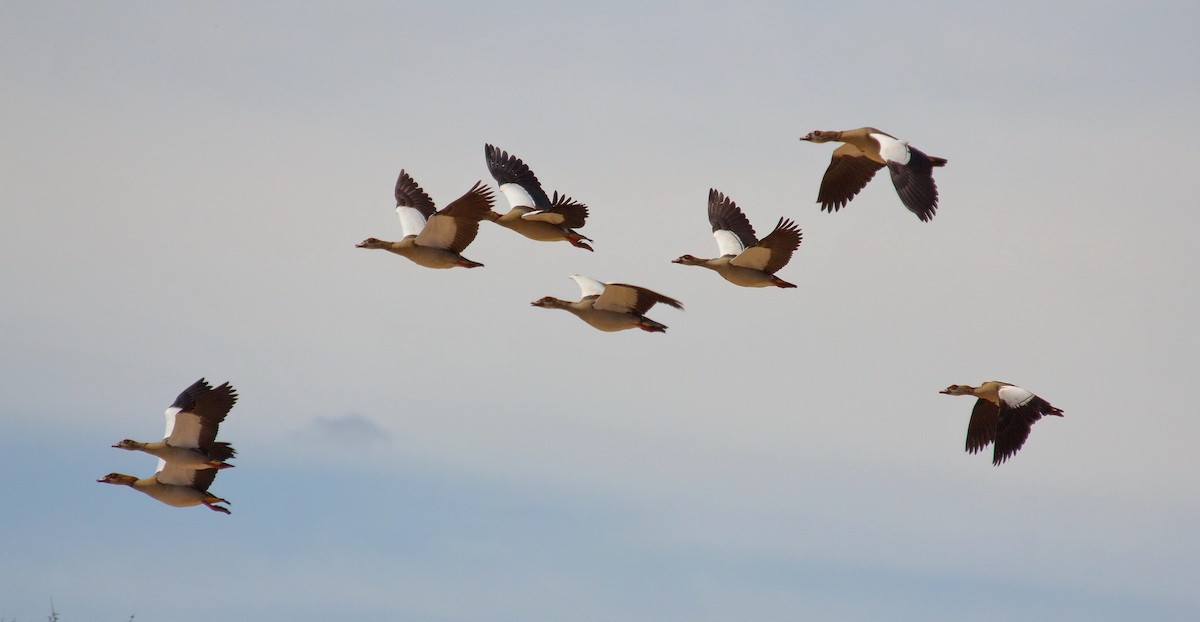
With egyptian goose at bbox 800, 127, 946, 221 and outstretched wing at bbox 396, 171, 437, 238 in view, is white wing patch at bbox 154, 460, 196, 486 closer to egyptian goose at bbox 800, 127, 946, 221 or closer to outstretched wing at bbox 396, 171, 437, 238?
outstretched wing at bbox 396, 171, 437, 238

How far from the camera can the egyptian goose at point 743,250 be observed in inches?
1281

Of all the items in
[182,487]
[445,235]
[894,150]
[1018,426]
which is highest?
[894,150]

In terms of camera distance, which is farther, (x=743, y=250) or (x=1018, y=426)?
(x=743, y=250)

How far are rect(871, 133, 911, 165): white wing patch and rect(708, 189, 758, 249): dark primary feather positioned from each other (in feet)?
18.7

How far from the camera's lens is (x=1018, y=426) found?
31969 mm

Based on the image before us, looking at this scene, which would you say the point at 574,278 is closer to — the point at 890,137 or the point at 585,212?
the point at 585,212

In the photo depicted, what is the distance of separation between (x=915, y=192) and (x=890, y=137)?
270 centimetres

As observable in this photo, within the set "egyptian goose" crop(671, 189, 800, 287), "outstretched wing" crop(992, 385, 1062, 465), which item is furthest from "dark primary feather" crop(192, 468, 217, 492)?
"outstretched wing" crop(992, 385, 1062, 465)

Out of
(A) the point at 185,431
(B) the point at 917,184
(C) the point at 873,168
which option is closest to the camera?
(B) the point at 917,184

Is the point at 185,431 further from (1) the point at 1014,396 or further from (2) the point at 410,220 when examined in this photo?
(1) the point at 1014,396

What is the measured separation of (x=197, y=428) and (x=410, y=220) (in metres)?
7.71

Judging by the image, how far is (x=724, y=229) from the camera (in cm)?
3791

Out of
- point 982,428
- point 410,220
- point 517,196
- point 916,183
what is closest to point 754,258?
point 916,183

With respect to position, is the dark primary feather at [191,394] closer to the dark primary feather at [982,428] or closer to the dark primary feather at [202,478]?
the dark primary feather at [202,478]
